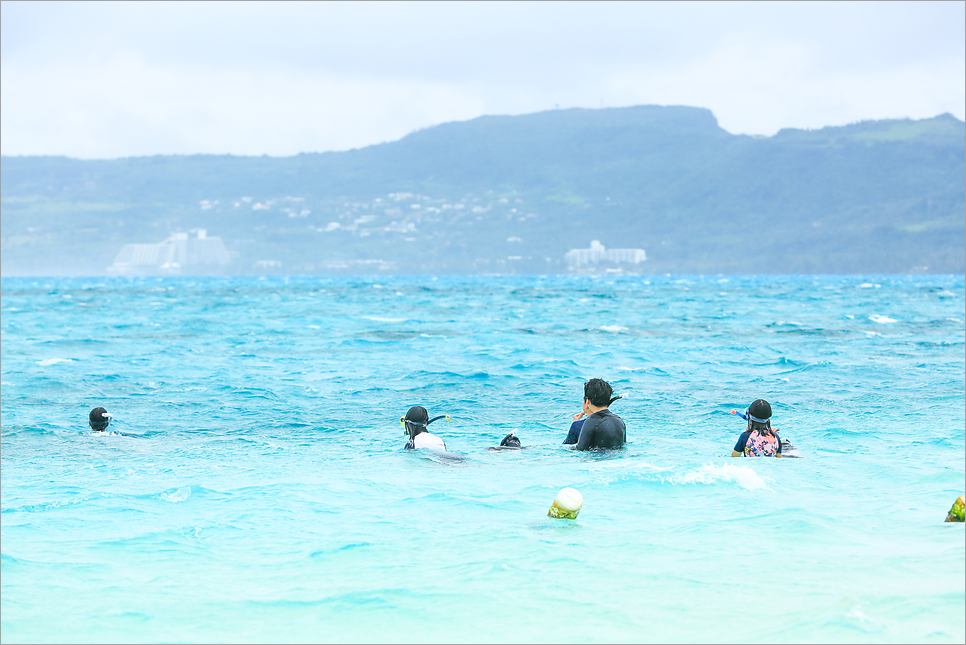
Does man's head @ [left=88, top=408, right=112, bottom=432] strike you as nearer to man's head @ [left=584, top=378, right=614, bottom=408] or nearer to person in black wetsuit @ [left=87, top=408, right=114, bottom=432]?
person in black wetsuit @ [left=87, top=408, right=114, bottom=432]

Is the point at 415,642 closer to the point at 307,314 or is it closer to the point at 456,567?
the point at 456,567

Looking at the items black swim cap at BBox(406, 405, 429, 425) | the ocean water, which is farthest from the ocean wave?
black swim cap at BBox(406, 405, 429, 425)

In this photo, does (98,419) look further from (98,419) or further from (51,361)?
(51,361)

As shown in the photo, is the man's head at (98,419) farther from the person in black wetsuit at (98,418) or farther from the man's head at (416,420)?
the man's head at (416,420)

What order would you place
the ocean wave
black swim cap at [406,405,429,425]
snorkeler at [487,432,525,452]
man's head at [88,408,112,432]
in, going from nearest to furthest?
1. black swim cap at [406,405,429,425]
2. snorkeler at [487,432,525,452]
3. man's head at [88,408,112,432]
4. the ocean wave

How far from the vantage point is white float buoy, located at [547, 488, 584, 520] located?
8430 millimetres

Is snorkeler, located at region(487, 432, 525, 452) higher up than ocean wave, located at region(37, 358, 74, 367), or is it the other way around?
snorkeler, located at region(487, 432, 525, 452)

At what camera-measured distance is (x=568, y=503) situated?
27.7 ft

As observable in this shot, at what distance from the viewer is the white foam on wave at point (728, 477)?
9.98 metres

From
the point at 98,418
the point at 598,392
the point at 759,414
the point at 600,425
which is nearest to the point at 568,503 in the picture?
the point at 598,392

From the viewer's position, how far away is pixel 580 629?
20.5ft

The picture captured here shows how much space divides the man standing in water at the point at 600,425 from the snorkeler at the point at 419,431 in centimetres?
185

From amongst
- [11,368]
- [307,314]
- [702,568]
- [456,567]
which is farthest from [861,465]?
[307,314]

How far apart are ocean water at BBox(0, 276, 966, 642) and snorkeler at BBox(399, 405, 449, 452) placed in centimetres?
37
